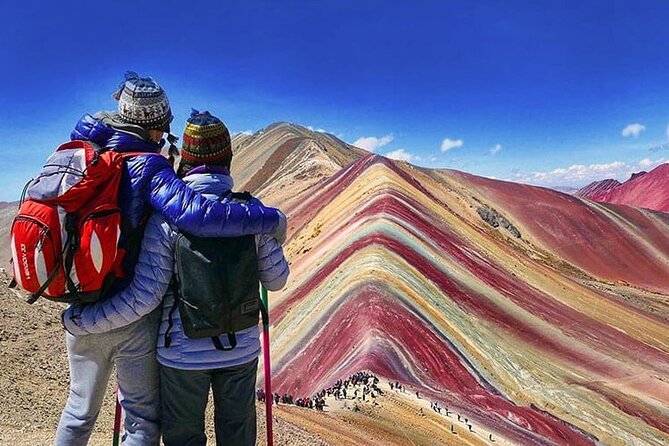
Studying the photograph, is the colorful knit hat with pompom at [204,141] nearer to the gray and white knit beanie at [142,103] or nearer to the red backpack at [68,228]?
the gray and white knit beanie at [142,103]

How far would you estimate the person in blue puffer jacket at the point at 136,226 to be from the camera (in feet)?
9.53

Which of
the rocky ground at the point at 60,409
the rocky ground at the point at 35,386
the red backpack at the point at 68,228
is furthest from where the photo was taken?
the rocky ground at the point at 60,409

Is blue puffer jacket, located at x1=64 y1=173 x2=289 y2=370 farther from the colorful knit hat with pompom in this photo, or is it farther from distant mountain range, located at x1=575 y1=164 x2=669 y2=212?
distant mountain range, located at x1=575 y1=164 x2=669 y2=212

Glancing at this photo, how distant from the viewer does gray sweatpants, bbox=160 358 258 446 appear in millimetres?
3082

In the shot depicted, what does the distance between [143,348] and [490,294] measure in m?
18.1

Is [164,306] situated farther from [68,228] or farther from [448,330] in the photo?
[448,330]

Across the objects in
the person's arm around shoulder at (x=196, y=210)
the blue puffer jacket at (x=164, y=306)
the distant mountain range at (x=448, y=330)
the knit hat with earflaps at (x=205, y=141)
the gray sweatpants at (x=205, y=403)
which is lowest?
the distant mountain range at (x=448, y=330)

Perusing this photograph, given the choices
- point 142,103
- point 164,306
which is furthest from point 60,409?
point 142,103

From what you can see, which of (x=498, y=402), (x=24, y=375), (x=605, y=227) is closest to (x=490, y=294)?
(x=498, y=402)

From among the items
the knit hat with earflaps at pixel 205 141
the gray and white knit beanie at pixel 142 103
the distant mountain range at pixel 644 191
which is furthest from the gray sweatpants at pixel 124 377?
the distant mountain range at pixel 644 191

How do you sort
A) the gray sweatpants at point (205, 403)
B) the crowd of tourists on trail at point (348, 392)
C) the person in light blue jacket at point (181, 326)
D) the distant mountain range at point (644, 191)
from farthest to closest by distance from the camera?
1. the distant mountain range at point (644, 191)
2. the crowd of tourists on trail at point (348, 392)
3. the gray sweatpants at point (205, 403)
4. the person in light blue jacket at point (181, 326)

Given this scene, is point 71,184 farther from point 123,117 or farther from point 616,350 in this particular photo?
point 616,350

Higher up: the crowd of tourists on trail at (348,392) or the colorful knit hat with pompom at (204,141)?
the colorful knit hat with pompom at (204,141)

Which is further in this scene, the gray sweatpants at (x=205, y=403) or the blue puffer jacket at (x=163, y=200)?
the gray sweatpants at (x=205, y=403)
